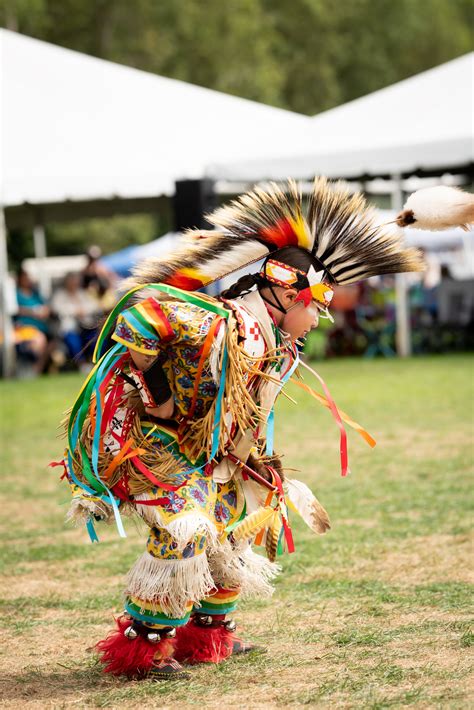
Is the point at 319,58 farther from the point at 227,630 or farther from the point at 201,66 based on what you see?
the point at 227,630

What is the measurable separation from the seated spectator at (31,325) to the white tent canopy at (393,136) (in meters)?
4.03

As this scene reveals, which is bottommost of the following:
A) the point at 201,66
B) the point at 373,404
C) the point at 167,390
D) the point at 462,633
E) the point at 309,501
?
the point at 373,404

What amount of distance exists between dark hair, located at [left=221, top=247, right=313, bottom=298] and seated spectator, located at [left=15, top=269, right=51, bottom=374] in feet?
42.4

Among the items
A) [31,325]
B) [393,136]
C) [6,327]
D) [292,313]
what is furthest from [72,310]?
[292,313]

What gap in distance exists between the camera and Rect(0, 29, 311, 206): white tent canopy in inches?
605

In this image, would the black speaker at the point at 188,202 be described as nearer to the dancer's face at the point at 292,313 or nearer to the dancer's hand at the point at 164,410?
the dancer's face at the point at 292,313

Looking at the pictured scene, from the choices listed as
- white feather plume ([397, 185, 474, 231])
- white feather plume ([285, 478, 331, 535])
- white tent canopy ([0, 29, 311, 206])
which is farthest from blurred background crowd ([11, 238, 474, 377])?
white feather plume ([397, 185, 474, 231])

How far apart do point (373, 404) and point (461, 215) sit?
713cm

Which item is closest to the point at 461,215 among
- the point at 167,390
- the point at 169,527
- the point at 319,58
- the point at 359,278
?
the point at 359,278

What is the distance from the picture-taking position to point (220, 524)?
3318mm

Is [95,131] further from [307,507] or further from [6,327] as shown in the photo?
[307,507]

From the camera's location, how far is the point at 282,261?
3363 mm

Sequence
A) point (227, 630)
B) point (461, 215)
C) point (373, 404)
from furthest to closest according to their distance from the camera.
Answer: point (373, 404) → point (227, 630) → point (461, 215)

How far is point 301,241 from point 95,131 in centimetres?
1295
